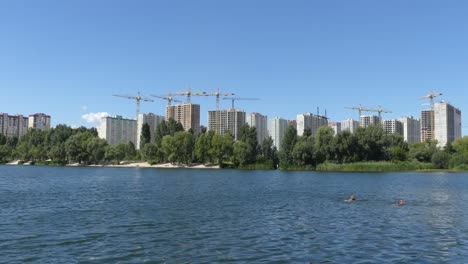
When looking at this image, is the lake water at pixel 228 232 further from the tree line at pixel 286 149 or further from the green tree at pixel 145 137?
the green tree at pixel 145 137

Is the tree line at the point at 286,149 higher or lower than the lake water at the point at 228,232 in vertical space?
higher

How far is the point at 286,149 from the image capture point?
493 feet

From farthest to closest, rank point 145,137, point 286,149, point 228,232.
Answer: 1. point 145,137
2. point 286,149
3. point 228,232

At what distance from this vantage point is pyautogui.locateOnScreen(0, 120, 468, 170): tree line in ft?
444

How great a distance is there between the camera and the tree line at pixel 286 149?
444ft

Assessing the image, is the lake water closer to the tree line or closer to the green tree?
the tree line

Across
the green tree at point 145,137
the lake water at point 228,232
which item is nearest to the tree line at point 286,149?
the green tree at point 145,137

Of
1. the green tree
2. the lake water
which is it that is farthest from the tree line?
the lake water

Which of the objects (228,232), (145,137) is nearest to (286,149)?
(145,137)

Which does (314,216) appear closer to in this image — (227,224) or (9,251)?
(227,224)

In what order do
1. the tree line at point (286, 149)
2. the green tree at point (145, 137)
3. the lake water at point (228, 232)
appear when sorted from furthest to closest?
the green tree at point (145, 137) < the tree line at point (286, 149) < the lake water at point (228, 232)

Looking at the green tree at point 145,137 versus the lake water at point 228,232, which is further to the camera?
the green tree at point 145,137

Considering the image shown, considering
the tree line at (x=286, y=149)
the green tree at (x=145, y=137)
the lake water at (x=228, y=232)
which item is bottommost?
the lake water at (x=228, y=232)

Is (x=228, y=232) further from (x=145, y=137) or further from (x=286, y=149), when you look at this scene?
(x=145, y=137)
